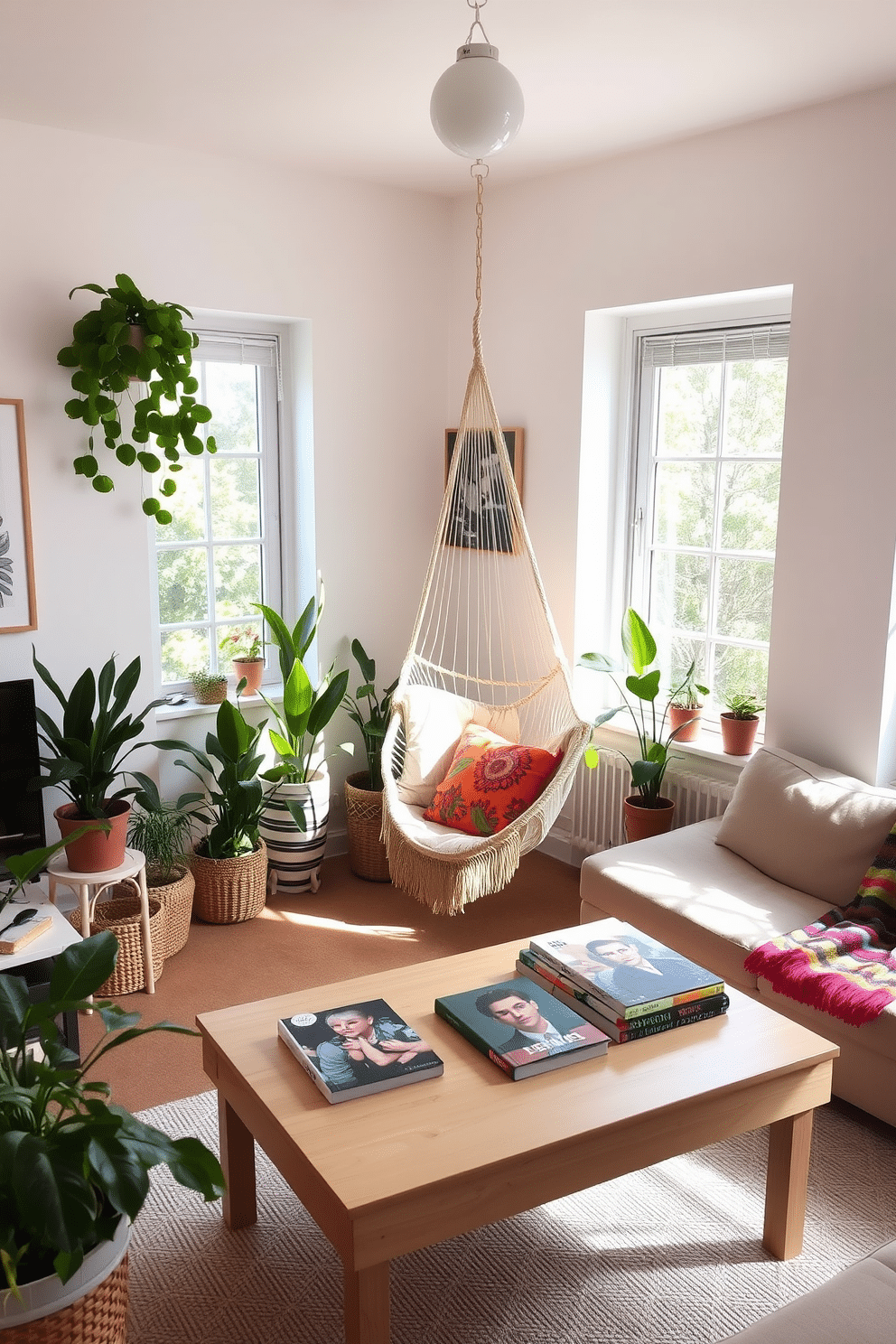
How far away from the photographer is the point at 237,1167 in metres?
2.22

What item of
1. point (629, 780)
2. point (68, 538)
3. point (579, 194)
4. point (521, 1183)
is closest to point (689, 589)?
point (629, 780)

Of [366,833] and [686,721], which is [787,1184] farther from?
Result: [366,833]

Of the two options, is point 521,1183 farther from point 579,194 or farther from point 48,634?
point 579,194

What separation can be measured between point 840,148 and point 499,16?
3.68ft

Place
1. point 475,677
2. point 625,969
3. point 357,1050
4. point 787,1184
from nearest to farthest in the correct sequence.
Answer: point 357,1050
point 787,1184
point 625,969
point 475,677

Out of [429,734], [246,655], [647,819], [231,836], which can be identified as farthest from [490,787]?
[246,655]

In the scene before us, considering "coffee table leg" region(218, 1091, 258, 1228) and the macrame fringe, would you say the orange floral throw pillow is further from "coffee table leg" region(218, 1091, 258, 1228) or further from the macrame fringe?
"coffee table leg" region(218, 1091, 258, 1228)

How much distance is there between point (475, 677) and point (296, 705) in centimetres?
79

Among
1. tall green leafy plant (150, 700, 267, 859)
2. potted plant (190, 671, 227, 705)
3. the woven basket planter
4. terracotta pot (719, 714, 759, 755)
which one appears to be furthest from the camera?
potted plant (190, 671, 227, 705)

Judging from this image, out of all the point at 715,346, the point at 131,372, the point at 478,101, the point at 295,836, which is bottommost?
the point at 295,836

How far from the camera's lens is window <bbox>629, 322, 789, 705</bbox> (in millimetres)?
3662

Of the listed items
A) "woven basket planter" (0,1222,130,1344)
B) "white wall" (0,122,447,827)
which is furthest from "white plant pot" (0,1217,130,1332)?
"white wall" (0,122,447,827)

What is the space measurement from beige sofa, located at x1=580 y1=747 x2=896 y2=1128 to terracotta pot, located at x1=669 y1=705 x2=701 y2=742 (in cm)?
42

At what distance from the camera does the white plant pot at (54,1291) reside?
57.3 inches
